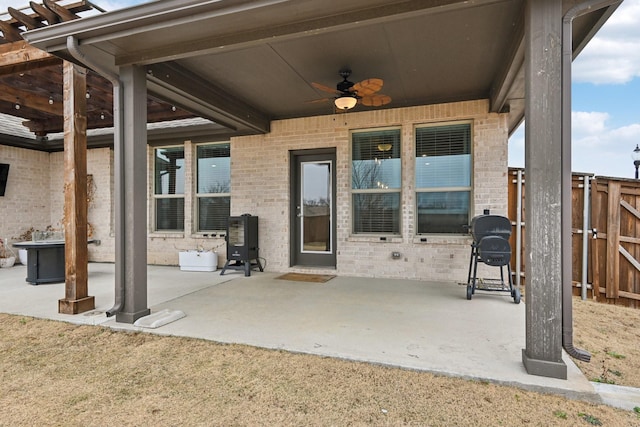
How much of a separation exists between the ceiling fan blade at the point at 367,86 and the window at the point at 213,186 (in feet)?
11.2

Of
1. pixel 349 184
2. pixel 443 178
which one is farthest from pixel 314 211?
pixel 443 178

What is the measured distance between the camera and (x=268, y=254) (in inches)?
240

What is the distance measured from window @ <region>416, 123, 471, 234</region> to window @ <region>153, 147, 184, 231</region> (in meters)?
4.65

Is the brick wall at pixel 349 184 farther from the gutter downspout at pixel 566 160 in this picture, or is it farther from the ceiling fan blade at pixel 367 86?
the gutter downspout at pixel 566 160

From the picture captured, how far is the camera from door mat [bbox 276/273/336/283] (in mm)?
5270

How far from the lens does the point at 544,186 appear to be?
86.3 inches

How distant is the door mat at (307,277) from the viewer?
17.3 ft

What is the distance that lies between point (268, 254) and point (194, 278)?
1.30 meters

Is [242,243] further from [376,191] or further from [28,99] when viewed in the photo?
[28,99]

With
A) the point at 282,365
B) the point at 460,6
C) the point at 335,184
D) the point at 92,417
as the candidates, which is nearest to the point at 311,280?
A: the point at 335,184

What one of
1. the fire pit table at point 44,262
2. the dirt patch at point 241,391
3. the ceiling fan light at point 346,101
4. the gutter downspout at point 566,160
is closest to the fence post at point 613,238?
the dirt patch at point 241,391

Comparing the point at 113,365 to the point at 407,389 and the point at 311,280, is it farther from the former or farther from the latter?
the point at 311,280

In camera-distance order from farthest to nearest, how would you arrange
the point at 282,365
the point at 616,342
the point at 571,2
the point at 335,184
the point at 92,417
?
the point at 335,184 < the point at 616,342 < the point at 282,365 < the point at 571,2 < the point at 92,417

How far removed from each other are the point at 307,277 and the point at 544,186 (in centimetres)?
390
